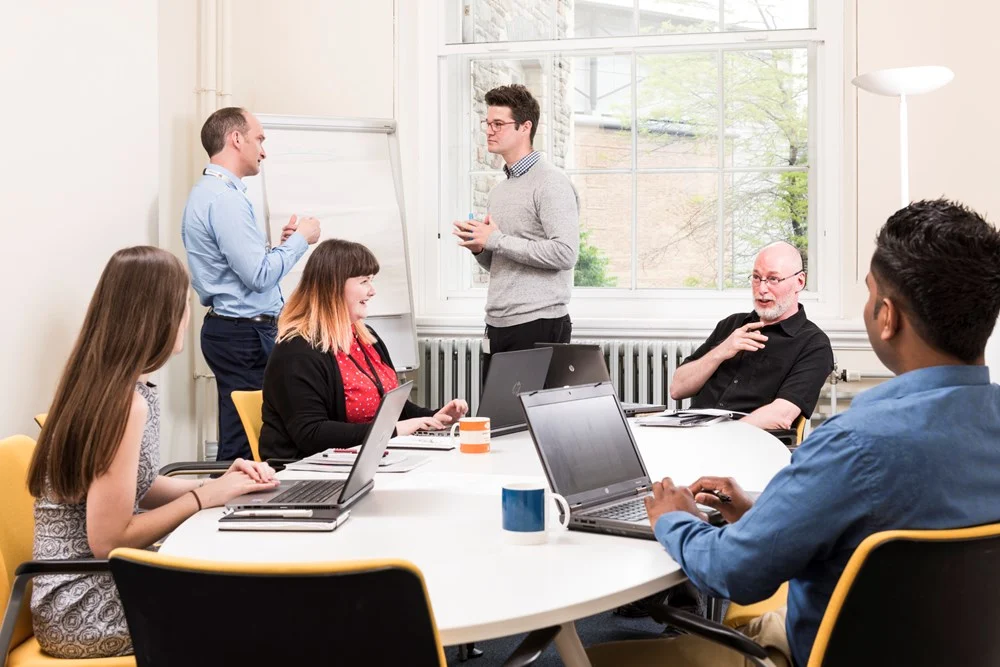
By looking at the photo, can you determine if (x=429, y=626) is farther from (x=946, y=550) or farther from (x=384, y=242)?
(x=384, y=242)

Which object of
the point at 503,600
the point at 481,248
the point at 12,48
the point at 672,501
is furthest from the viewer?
the point at 481,248

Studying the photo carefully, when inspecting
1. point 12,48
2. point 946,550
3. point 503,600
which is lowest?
point 503,600

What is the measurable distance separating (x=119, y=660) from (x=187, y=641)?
735mm

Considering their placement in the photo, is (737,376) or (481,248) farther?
(481,248)

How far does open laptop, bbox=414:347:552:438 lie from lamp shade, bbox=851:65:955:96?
203 centimetres

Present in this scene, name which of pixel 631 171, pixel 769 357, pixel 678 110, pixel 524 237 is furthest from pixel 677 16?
pixel 769 357

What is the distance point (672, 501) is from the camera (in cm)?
165

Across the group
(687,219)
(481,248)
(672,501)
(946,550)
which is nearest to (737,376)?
(481,248)

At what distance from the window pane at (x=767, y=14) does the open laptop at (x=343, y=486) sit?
11.9ft

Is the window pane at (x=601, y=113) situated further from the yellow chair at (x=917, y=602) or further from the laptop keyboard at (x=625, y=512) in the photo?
the yellow chair at (x=917, y=602)

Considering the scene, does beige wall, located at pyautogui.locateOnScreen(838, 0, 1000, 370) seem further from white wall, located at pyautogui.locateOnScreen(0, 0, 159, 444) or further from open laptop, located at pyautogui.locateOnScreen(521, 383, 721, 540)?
white wall, located at pyautogui.locateOnScreen(0, 0, 159, 444)

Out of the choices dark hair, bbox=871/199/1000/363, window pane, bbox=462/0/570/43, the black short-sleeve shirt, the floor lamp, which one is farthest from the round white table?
window pane, bbox=462/0/570/43

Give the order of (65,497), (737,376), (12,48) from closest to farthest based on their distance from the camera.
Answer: (65,497) < (12,48) < (737,376)

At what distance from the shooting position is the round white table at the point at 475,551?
1.31 metres
